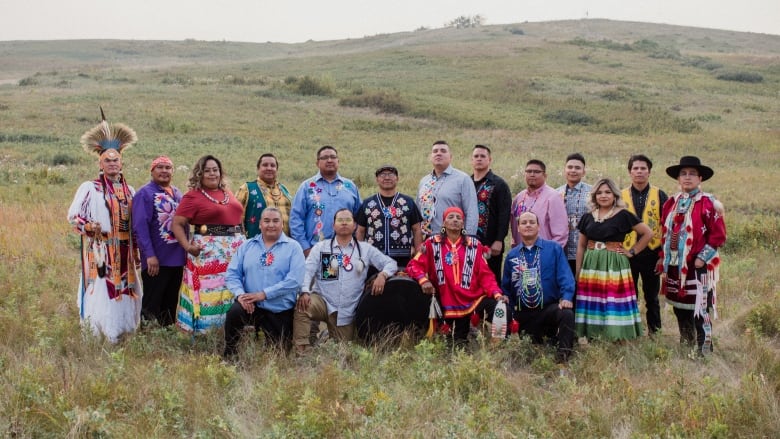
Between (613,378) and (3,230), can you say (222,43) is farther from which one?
(613,378)

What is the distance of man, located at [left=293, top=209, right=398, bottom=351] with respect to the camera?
6316 mm

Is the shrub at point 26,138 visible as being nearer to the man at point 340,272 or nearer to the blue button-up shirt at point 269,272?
the blue button-up shirt at point 269,272

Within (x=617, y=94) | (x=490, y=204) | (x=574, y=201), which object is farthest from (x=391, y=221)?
(x=617, y=94)

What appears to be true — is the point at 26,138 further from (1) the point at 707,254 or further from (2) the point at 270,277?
(1) the point at 707,254

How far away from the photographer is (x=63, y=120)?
76.7 feet

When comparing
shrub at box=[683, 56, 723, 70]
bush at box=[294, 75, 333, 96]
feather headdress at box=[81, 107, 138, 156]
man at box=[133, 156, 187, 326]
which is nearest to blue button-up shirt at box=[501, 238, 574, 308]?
man at box=[133, 156, 187, 326]

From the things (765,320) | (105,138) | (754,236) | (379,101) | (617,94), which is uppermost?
(617,94)

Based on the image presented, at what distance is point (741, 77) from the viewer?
143 feet

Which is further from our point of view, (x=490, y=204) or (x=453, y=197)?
(x=490, y=204)

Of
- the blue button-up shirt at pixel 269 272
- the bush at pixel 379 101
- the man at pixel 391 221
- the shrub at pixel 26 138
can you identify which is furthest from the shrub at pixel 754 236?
the bush at pixel 379 101

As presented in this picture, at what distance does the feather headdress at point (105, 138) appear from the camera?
6258 millimetres

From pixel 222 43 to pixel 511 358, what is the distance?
93.0 m

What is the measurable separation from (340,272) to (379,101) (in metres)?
24.7

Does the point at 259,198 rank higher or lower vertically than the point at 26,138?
higher
